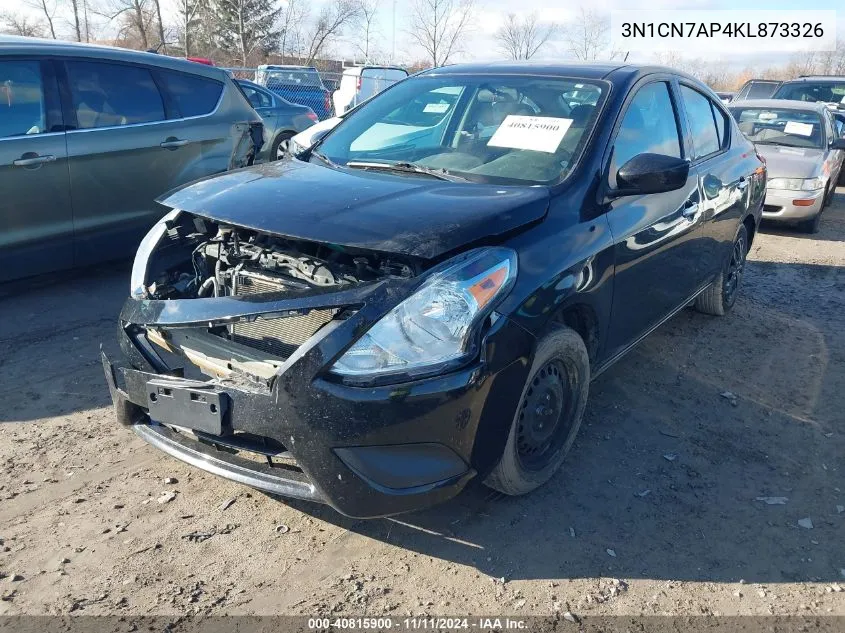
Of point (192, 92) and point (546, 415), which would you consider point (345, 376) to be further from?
point (192, 92)

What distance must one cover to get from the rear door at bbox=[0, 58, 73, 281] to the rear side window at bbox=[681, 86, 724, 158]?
13.6 feet

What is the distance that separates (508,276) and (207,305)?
42.7 inches

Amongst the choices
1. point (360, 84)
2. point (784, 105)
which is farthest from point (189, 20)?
point (784, 105)

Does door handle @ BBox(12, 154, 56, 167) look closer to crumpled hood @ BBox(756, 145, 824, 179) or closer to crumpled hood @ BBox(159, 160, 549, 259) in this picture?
crumpled hood @ BBox(159, 160, 549, 259)

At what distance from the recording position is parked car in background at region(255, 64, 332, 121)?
17453mm

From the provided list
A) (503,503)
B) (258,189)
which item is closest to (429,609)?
(503,503)

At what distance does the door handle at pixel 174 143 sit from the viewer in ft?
18.5

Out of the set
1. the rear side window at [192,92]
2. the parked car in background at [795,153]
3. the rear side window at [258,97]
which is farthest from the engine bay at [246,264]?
the parked car in background at [795,153]

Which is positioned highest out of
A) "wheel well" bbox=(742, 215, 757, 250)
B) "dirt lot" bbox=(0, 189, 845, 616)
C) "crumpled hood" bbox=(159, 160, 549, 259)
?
"crumpled hood" bbox=(159, 160, 549, 259)

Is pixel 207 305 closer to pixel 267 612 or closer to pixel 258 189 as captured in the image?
pixel 258 189

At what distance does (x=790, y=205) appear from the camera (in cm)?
853

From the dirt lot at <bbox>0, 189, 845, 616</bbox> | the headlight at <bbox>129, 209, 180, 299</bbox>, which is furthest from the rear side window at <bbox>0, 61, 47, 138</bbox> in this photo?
the headlight at <bbox>129, 209, 180, 299</bbox>

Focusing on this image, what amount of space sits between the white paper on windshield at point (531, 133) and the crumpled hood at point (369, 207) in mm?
437

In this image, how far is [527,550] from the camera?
2.79 metres
